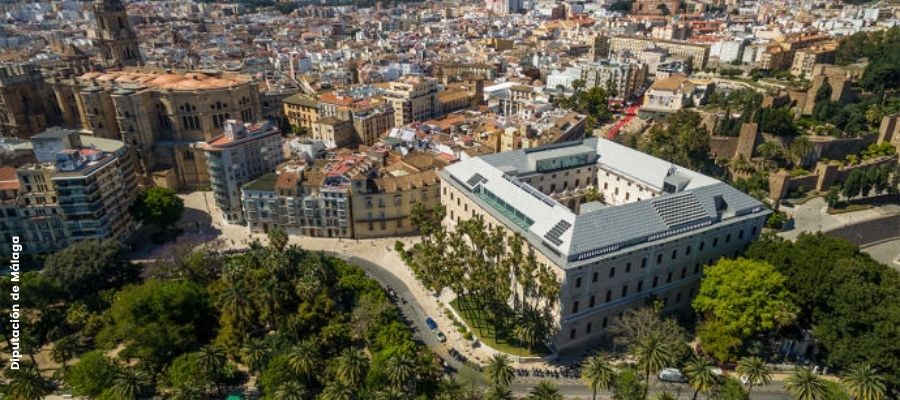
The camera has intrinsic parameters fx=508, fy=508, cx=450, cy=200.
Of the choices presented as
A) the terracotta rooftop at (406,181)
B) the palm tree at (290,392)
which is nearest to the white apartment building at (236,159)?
the terracotta rooftop at (406,181)

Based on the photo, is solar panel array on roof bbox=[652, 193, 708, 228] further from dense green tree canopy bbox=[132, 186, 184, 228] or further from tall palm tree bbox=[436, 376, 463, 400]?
dense green tree canopy bbox=[132, 186, 184, 228]

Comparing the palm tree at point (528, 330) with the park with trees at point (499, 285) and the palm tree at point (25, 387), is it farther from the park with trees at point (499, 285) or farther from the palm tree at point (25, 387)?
the palm tree at point (25, 387)

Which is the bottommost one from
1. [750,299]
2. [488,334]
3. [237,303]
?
[488,334]

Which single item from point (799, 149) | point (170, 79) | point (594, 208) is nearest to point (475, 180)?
point (594, 208)

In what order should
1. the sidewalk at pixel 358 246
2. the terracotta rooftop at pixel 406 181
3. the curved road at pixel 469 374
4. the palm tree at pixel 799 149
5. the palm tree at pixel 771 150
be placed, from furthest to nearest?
the palm tree at pixel 771 150 → the palm tree at pixel 799 149 → the terracotta rooftop at pixel 406 181 → the sidewalk at pixel 358 246 → the curved road at pixel 469 374

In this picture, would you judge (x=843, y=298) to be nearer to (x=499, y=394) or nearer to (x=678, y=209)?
(x=678, y=209)
